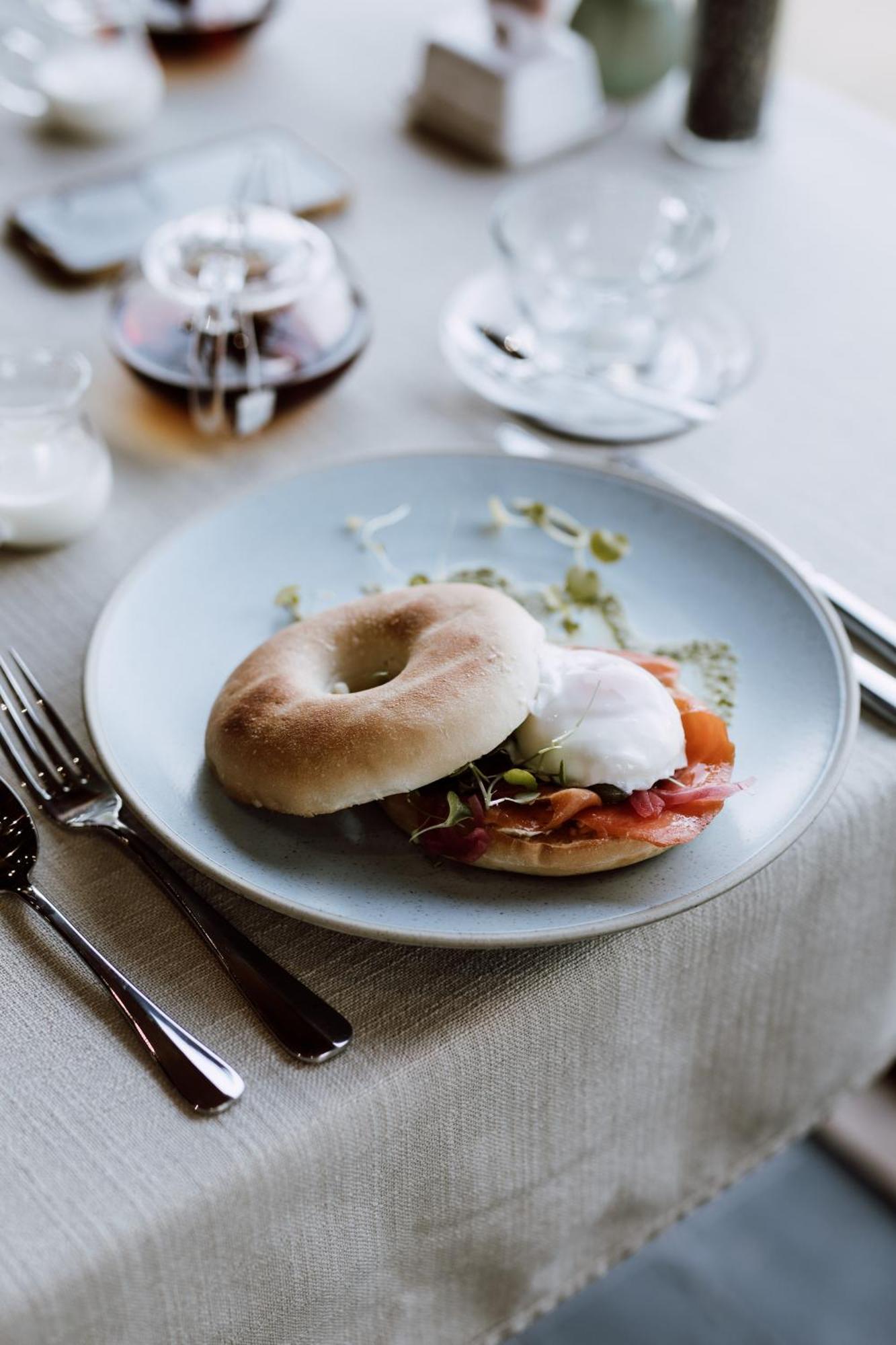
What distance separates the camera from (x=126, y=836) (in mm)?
726

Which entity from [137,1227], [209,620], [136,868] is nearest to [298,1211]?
[137,1227]

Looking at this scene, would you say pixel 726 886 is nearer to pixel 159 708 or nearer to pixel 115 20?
pixel 159 708

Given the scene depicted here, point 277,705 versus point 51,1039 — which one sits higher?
point 277,705

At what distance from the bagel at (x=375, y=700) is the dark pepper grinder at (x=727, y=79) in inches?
37.5

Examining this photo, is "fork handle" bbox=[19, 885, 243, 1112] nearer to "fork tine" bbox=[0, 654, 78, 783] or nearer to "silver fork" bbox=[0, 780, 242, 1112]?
"silver fork" bbox=[0, 780, 242, 1112]

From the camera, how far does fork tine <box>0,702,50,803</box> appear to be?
76 cm

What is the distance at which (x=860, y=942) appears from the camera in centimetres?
85

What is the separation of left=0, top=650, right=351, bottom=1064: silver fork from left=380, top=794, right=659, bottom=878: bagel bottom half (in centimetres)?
11

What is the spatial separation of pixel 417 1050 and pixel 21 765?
299 millimetres

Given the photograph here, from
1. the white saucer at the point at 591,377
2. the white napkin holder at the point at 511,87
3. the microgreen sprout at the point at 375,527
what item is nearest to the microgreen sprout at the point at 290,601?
the microgreen sprout at the point at 375,527

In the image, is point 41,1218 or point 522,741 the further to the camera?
point 522,741

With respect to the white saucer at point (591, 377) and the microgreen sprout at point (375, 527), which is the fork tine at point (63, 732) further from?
the white saucer at point (591, 377)

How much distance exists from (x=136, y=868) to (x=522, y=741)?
0.75 feet

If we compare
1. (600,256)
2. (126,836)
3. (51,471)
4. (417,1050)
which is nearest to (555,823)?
(417,1050)
